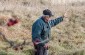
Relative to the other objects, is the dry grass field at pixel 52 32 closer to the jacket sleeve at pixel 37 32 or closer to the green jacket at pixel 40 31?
the green jacket at pixel 40 31

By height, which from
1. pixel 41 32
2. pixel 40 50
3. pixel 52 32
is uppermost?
pixel 41 32

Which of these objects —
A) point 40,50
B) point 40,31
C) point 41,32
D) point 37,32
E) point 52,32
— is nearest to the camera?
point 37,32

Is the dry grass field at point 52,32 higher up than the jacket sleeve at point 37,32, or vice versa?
the jacket sleeve at point 37,32

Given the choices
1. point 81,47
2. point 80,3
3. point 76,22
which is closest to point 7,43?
point 81,47

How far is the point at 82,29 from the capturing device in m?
16.3

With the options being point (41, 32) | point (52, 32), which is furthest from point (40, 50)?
point (52, 32)

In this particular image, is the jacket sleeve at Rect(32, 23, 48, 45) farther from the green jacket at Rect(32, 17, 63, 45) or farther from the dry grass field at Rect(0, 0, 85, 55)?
the dry grass field at Rect(0, 0, 85, 55)

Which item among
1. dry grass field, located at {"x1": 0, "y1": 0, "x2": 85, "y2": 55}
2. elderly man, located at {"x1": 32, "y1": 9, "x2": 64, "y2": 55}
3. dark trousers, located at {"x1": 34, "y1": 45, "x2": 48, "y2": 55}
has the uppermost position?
elderly man, located at {"x1": 32, "y1": 9, "x2": 64, "y2": 55}

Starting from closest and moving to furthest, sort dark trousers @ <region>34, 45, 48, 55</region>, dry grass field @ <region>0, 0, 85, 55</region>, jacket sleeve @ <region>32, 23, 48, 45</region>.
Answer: jacket sleeve @ <region>32, 23, 48, 45</region>
dark trousers @ <region>34, 45, 48, 55</region>
dry grass field @ <region>0, 0, 85, 55</region>

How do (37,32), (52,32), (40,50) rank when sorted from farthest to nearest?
(52,32)
(40,50)
(37,32)

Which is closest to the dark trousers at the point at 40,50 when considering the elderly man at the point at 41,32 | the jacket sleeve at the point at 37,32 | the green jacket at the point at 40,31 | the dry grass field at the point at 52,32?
the elderly man at the point at 41,32

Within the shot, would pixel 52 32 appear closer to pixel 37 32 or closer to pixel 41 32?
pixel 41 32

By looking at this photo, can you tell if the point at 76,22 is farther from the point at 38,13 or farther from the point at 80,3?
the point at 80,3

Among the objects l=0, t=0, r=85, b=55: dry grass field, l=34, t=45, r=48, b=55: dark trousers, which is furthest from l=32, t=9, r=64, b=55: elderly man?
l=0, t=0, r=85, b=55: dry grass field
